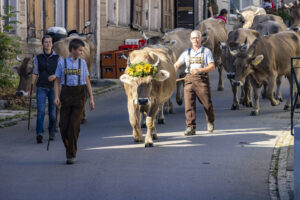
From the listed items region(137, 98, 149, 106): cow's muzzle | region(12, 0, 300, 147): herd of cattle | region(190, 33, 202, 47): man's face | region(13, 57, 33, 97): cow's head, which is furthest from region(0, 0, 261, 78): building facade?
region(137, 98, 149, 106): cow's muzzle

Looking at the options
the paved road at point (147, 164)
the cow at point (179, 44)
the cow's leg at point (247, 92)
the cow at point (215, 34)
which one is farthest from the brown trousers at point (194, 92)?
the cow at point (215, 34)

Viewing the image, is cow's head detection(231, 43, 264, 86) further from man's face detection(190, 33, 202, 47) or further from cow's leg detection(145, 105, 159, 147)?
cow's leg detection(145, 105, 159, 147)

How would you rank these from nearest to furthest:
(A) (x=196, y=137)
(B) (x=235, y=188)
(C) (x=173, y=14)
→ (B) (x=235, y=188) < (A) (x=196, y=137) < (C) (x=173, y=14)

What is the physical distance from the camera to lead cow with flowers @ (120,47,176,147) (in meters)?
11.7

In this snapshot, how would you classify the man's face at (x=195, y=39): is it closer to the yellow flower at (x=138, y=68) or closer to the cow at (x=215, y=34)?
the yellow flower at (x=138, y=68)

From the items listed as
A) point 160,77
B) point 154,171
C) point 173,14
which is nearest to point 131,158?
point 154,171

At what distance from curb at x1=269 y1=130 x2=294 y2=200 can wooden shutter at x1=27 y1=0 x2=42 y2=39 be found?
445 inches

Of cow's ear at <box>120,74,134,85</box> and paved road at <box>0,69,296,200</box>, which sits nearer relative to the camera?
paved road at <box>0,69,296,200</box>

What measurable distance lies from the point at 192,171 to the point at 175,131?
4118 mm

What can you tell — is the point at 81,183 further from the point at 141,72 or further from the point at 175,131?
the point at 175,131

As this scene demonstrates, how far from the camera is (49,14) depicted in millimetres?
23406

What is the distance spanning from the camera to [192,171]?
9.68 metres

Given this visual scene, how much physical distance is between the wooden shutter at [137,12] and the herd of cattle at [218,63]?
920 cm

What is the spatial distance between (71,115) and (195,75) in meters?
3.32
